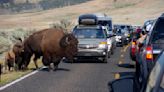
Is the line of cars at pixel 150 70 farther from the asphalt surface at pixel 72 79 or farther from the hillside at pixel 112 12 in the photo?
the hillside at pixel 112 12

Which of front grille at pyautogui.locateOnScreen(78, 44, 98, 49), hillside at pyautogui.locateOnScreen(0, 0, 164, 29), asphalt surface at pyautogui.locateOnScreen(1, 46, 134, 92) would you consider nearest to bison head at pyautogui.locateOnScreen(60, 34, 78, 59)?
asphalt surface at pyautogui.locateOnScreen(1, 46, 134, 92)

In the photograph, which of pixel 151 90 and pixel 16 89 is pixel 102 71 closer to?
pixel 16 89

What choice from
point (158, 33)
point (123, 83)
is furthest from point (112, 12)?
point (123, 83)

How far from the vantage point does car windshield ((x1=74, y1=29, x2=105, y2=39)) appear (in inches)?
1057

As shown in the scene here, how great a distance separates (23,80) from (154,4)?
136993 millimetres

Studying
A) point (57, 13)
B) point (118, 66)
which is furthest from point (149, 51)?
point (57, 13)

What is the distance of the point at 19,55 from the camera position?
23062 mm

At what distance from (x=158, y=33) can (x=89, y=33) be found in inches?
586

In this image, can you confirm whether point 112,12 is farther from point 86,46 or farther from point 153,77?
point 153,77

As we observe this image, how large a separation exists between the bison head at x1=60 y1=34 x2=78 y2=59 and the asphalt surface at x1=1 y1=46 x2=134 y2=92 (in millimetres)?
684

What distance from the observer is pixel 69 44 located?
70.0 ft

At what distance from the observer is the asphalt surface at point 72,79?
15.2 m

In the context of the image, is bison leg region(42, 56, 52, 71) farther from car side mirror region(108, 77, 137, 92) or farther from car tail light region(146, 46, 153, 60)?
car side mirror region(108, 77, 137, 92)

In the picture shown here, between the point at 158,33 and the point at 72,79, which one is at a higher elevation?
the point at 158,33
